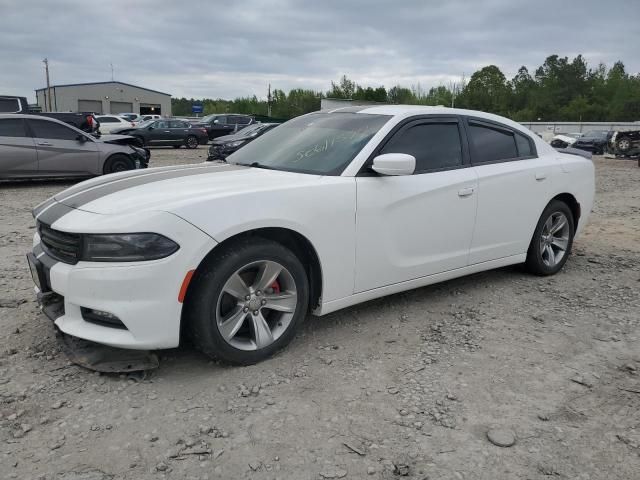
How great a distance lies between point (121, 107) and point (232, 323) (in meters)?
77.2

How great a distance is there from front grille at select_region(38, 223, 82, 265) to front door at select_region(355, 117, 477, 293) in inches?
65.2

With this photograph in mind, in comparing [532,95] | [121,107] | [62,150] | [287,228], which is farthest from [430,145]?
[532,95]

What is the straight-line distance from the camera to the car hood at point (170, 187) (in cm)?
295

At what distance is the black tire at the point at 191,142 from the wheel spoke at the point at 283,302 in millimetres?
22778

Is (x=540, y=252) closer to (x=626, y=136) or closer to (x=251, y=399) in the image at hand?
(x=251, y=399)

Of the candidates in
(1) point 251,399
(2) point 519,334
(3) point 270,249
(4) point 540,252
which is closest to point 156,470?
(1) point 251,399

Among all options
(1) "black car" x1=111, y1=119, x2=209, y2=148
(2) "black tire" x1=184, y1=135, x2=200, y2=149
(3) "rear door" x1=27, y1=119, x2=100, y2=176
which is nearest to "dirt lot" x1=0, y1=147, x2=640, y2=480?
(3) "rear door" x1=27, y1=119, x2=100, y2=176

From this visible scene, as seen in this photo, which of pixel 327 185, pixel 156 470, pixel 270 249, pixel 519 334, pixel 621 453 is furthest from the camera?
pixel 519 334

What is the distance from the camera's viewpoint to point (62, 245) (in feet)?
9.75

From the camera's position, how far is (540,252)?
4.92 meters

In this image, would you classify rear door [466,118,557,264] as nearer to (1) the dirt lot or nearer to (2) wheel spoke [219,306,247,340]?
(1) the dirt lot

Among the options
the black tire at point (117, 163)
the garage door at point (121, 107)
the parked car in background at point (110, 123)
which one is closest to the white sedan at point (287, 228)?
the black tire at point (117, 163)

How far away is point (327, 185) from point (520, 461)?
6.10ft

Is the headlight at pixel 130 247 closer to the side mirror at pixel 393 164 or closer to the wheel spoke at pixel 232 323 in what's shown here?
the wheel spoke at pixel 232 323
